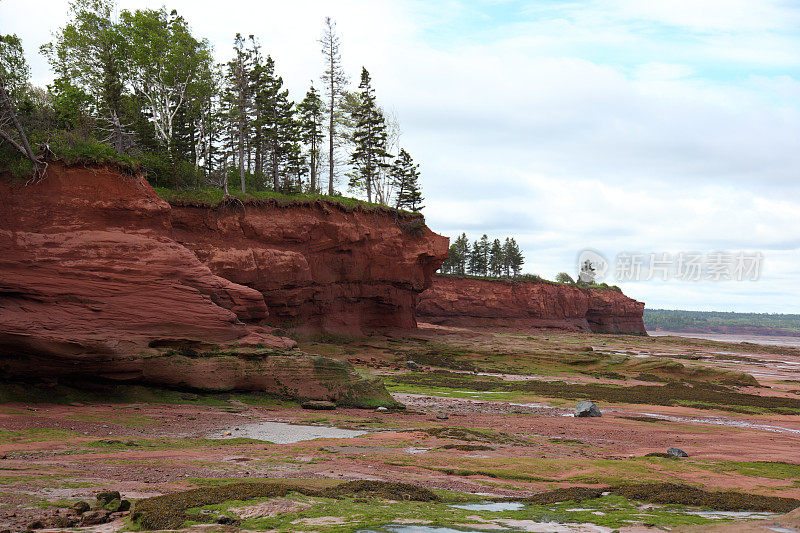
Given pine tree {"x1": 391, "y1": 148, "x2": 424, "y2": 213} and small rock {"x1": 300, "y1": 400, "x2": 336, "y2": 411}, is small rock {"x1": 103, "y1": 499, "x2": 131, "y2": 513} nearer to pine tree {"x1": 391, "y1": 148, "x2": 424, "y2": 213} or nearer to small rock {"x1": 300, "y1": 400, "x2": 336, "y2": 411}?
small rock {"x1": 300, "y1": 400, "x2": 336, "y2": 411}

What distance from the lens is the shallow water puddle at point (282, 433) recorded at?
14727 millimetres

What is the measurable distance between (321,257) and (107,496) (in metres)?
34.4

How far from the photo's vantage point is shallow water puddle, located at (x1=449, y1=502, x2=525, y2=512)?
8766 millimetres

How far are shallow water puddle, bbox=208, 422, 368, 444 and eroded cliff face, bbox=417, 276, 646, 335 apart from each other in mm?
66597

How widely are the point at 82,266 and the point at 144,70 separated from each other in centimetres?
3449

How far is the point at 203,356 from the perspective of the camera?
65.0 ft

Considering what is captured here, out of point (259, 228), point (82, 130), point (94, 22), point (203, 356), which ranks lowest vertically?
point (203, 356)

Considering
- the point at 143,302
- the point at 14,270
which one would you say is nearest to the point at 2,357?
the point at 14,270

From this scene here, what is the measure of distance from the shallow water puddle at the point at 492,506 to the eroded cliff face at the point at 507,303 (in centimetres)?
7341

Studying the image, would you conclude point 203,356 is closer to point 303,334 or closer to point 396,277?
point 303,334

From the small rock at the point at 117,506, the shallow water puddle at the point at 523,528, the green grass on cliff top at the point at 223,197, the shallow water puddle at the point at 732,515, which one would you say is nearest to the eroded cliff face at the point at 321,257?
the green grass on cliff top at the point at 223,197

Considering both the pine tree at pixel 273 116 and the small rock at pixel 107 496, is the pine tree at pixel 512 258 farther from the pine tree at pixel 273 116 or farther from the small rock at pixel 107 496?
the small rock at pixel 107 496

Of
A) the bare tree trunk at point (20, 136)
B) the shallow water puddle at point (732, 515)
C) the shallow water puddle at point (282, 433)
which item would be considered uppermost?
the bare tree trunk at point (20, 136)

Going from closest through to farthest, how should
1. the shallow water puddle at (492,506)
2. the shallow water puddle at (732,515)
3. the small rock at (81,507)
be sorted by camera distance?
1. the small rock at (81,507)
2. the shallow water puddle at (732,515)
3. the shallow water puddle at (492,506)
